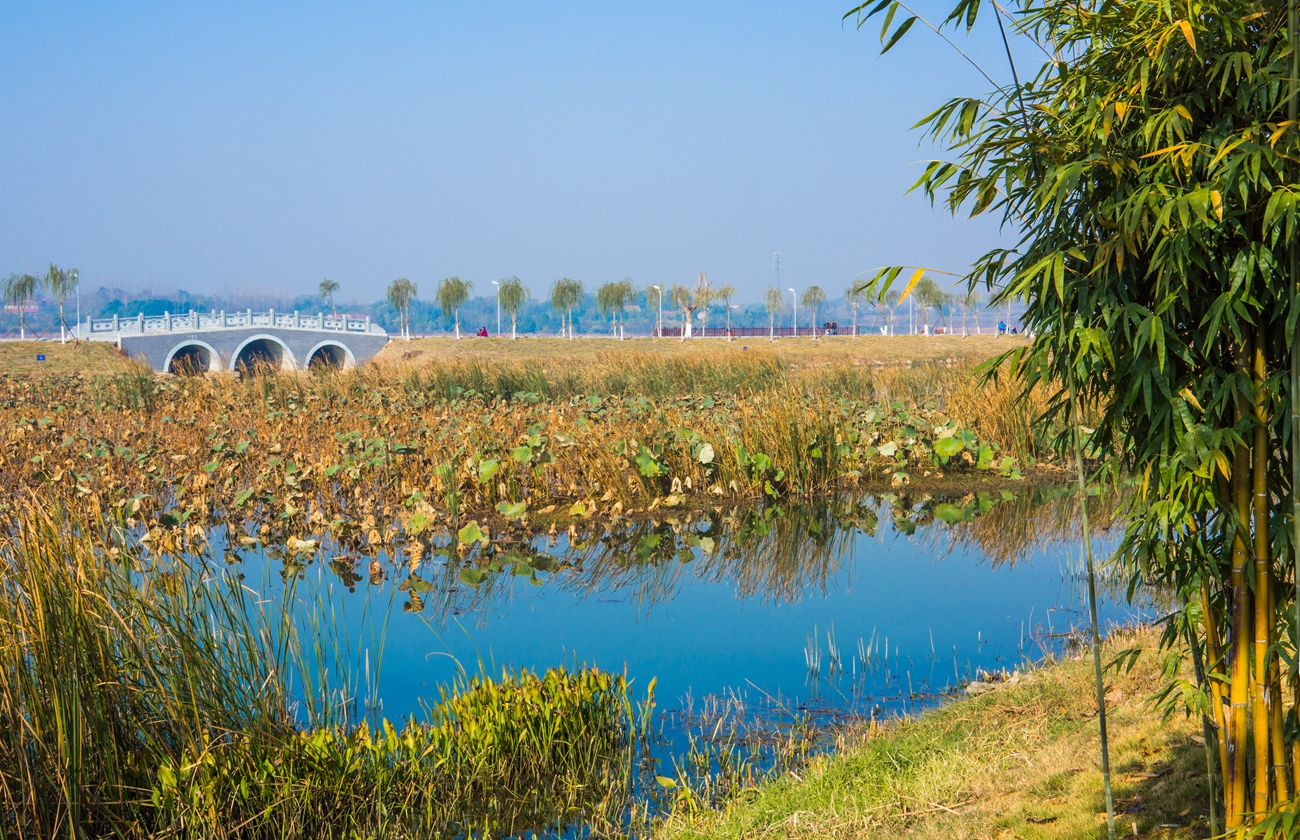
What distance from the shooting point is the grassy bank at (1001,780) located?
272cm

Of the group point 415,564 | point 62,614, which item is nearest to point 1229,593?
Result: point 62,614

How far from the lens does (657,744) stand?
399 cm

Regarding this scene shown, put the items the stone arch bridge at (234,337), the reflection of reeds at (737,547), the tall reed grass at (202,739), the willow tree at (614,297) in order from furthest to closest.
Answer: the willow tree at (614,297) < the stone arch bridge at (234,337) < the reflection of reeds at (737,547) < the tall reed grass at (202,739)

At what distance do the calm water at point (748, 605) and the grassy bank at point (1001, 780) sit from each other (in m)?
0.69

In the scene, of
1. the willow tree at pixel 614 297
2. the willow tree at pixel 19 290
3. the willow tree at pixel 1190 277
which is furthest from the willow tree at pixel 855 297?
the willow tree at pixel 19 290

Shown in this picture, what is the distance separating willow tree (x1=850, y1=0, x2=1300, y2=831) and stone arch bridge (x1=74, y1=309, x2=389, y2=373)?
33944 mm

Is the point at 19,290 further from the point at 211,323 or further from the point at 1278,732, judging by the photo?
the point at 1278,732

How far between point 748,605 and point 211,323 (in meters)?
37.4

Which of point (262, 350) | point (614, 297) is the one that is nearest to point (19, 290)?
point (262, 350)

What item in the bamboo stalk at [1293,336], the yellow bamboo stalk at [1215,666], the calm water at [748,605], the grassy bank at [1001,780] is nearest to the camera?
the bamboo stalk at [1293,336]

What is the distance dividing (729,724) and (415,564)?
9.99 feet

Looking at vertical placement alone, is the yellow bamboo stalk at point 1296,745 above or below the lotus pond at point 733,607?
above

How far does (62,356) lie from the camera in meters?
32.1

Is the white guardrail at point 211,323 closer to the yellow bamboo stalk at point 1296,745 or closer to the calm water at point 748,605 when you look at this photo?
the calm water at point 748,605
